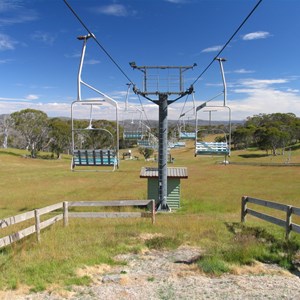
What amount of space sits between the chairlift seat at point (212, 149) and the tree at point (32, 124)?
2873 inches

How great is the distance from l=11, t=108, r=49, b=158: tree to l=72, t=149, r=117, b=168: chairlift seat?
2857 inches

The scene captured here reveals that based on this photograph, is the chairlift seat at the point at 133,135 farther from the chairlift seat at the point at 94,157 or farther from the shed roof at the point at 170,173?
the chairlift seat at the point at 94,157

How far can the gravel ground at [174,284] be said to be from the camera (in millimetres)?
5875

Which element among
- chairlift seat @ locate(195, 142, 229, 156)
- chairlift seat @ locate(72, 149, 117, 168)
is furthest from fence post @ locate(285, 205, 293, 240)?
chairlift seat @ locate(195, 142, 229, 156)

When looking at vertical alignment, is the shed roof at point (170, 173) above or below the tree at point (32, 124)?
below

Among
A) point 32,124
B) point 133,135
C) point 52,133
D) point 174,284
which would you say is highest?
point 32,124

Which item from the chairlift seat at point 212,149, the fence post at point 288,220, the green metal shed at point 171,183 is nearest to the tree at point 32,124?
the green metal shed at point 171,183

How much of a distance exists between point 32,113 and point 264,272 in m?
85.6

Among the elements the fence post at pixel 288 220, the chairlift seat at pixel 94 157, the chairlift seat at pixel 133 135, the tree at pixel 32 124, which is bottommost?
the fence post at pixel 288 220

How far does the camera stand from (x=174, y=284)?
6414mm

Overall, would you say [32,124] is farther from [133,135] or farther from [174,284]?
[174,284]

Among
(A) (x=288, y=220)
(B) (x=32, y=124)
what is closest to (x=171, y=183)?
(A) (x=288, y=220)

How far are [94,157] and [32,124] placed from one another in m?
73.4

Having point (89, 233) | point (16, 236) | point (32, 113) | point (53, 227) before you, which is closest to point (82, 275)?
point (16, 236)
